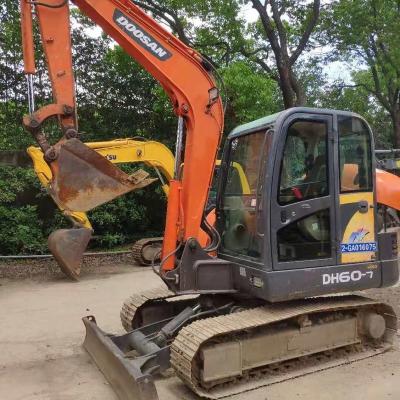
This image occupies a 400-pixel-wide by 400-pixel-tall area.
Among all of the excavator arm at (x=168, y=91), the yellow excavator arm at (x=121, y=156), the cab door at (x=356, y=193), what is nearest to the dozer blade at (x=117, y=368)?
the excavator arm at (x=168, y=91)

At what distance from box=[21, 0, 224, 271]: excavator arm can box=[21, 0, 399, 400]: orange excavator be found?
0.4 inches

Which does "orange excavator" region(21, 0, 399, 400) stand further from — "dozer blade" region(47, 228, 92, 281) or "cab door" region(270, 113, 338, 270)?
"dozer blade" region(47, 228, 92, 281)

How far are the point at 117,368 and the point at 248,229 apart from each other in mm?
1700

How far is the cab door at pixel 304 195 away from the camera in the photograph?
4.53 m

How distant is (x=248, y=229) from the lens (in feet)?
16.0

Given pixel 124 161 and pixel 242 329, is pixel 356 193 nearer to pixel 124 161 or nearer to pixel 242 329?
pixel 242 329

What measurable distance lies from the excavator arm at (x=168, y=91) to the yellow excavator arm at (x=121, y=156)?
4.82m

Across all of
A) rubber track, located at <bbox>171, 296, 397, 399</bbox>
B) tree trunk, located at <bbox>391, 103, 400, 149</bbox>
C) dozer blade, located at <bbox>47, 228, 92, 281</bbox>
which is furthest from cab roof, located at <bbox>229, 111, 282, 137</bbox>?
tree trunk, located at <bbox>391, 103, 400, 149</bbox>

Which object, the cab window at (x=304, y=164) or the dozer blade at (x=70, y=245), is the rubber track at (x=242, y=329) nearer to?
the cab window at (x=304, y=164)

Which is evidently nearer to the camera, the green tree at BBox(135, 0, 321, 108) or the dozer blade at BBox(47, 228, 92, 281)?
the dozer blade at BBox(47, 228, 92, 281)

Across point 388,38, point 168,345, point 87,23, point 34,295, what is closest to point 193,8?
point 87,23

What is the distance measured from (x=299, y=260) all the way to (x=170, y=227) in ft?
3.98

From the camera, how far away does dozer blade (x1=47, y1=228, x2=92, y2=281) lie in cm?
885

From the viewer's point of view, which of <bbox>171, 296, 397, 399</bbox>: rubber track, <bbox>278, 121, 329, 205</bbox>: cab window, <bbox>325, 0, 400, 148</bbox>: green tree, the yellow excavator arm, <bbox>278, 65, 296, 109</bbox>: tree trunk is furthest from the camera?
<bbox>325, 0, 400, 148</bbox>: green tree
